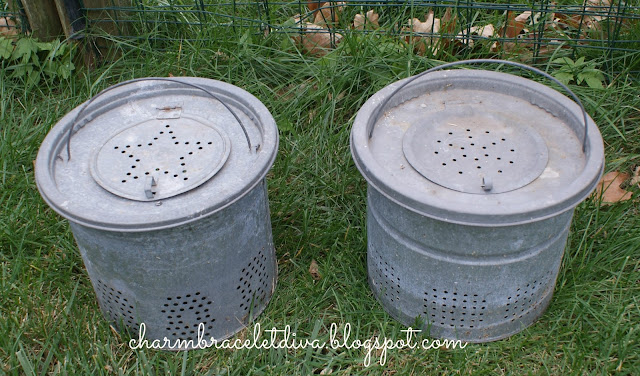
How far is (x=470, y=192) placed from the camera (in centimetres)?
228

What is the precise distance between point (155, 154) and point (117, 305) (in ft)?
1.96

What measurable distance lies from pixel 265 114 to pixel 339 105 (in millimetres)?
1001

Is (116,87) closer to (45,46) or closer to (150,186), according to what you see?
(150,186)

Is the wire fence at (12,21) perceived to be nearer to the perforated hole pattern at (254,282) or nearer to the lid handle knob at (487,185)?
the perforated hole pattern at (254,282)

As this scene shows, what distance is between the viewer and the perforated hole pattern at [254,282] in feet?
8.49

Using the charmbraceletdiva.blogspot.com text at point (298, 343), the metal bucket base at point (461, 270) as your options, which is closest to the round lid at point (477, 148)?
the metal bucket base at point (461, 270)

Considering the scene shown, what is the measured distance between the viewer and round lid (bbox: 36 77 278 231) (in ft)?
7.39

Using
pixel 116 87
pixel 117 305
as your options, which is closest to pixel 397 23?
pixel 116 87

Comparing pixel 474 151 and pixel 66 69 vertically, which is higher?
pixel 474 151

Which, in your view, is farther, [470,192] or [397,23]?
[397,23]

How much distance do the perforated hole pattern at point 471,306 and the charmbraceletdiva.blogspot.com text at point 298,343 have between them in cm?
10

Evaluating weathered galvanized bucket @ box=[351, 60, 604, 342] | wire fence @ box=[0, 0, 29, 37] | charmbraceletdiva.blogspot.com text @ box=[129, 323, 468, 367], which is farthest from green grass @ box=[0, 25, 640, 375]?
wire fence @ box=[0, 0, 29, 37]

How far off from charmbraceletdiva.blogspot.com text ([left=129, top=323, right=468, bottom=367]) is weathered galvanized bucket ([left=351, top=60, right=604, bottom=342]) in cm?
7

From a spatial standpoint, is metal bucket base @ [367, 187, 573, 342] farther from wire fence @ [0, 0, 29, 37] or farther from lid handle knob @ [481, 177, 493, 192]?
wire fence @ [0, 0, 29, 37]
